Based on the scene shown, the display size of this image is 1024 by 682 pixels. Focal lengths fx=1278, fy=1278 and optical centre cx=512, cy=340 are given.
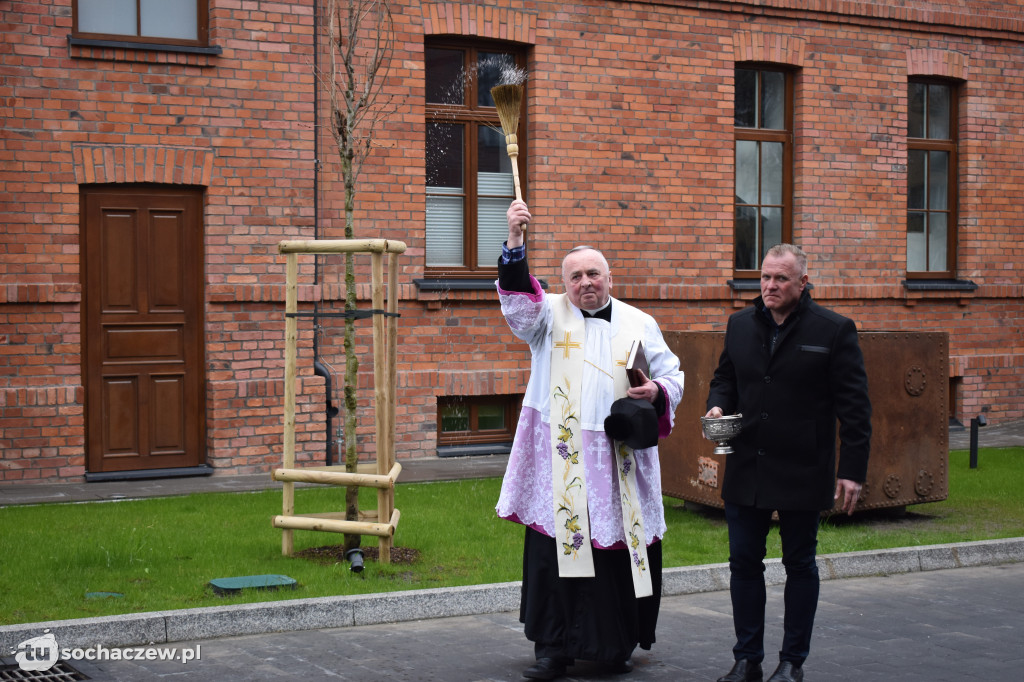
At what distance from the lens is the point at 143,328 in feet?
38.5

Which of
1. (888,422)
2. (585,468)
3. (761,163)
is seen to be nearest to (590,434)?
(585,468)

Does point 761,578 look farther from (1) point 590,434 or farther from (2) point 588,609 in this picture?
(1) point 590,434

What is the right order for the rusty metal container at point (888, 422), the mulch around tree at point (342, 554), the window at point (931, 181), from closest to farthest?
the mulch around tree at point (342, 554) → the rusty metal container at point (888, 422) → the window at point (931, 181)

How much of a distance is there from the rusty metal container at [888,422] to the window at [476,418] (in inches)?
157

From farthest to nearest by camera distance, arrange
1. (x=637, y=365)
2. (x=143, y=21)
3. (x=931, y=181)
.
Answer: (x=931, y=181), (x=143, y=21), (x=637, y=365)

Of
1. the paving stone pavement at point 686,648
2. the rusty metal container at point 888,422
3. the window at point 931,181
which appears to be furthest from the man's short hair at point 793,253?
the window at point 931,181

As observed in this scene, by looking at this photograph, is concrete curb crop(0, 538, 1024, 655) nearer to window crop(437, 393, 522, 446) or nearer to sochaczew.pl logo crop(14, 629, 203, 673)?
sochaczew.pl logo crop(14, 629, 203, 673)

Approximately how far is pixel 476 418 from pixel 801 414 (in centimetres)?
797

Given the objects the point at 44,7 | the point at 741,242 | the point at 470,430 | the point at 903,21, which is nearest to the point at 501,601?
the point at 470,430

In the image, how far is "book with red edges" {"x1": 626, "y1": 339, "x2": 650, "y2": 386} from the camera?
581 cm

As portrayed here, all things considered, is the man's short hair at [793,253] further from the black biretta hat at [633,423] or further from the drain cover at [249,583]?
the drain cover at [249,583]

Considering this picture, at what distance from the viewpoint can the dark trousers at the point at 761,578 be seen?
5602 mm

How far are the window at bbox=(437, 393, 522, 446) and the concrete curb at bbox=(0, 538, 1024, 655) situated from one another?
5.68 metres

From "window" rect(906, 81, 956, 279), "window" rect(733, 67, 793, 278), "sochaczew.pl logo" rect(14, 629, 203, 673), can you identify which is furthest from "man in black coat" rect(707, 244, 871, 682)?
"window" rect(906, 81, 956, 279)
